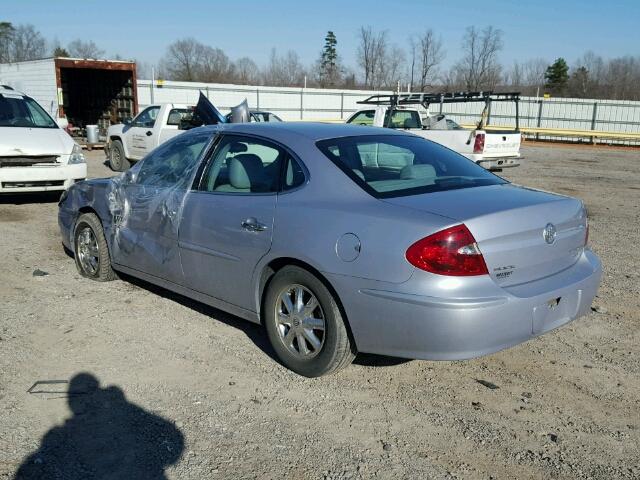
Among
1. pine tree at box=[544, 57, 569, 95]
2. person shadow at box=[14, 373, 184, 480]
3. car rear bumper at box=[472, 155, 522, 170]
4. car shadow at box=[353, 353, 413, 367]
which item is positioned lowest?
person shadow at box=[14, 373, 184, 480]

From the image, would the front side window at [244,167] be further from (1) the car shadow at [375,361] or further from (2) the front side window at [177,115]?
(2) the front side window at [177,115]

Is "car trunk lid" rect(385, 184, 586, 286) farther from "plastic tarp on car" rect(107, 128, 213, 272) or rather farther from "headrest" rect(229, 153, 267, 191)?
"plastic tarp on car" rect(107, 128, 213, 272)

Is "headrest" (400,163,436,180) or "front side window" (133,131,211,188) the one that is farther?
"front side window" (133,131,211,188)

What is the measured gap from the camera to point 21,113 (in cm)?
1039

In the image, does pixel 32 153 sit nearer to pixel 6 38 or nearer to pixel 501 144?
pixel 501 144

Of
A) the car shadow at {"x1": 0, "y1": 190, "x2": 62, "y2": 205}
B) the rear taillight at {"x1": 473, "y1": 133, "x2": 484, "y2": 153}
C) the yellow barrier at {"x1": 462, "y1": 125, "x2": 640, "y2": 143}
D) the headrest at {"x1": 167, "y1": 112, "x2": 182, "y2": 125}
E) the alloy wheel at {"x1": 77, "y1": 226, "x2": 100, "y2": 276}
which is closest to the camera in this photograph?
the alloy wheel at {"x1": 77, "y1": 226, "x2": 100, "y2": 276}

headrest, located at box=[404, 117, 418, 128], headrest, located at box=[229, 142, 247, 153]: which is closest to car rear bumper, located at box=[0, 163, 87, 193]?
headrest, located at box=[229, 142, 247, 153]

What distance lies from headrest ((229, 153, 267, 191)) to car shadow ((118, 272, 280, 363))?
3.72 ft

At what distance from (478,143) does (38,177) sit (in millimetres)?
9124

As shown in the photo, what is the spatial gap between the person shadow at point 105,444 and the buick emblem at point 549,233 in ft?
7.58

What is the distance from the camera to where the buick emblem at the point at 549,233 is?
3.63 meters

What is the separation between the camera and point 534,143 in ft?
101

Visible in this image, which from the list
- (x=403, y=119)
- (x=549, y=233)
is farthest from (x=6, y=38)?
(x=549, y=233)

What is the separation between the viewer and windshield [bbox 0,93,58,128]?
10.2 meters
